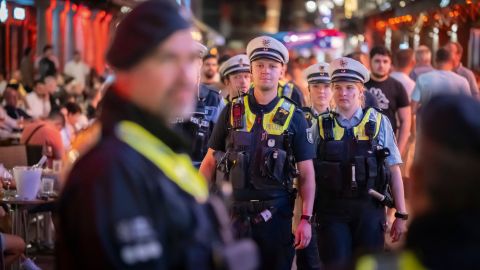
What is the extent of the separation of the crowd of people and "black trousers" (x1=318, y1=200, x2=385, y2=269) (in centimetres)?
1

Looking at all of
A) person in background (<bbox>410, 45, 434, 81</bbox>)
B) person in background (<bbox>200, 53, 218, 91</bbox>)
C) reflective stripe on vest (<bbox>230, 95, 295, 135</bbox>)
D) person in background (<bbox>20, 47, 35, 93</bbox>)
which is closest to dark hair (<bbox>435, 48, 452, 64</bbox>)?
person in background (<bbox>410, 45, 434, 81</bbox>)

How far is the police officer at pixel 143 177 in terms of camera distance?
272cm

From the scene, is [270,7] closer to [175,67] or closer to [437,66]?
[437,66]

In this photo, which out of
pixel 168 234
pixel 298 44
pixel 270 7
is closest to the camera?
pixel 168 234

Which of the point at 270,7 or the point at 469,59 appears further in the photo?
the point at 270,7

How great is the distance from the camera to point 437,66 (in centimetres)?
1235

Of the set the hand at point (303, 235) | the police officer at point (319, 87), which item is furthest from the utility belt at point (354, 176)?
the police officer at point (319, 87)

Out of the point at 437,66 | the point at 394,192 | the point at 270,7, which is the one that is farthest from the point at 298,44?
the point at 270,7

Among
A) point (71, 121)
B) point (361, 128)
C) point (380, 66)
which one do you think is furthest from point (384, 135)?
point (71, 121)

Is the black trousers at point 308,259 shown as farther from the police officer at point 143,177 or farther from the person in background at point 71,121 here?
the person in background at point 71,121

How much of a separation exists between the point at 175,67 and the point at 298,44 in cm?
3955

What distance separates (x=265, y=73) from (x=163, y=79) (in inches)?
163

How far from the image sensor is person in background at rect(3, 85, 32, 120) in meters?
15.2

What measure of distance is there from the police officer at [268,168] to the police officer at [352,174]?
22cm
